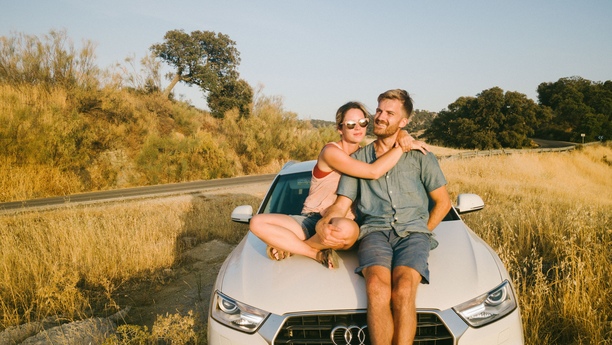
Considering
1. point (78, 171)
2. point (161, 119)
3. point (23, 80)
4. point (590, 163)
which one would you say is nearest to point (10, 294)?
point (78, 171)

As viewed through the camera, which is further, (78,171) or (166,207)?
(78,171)

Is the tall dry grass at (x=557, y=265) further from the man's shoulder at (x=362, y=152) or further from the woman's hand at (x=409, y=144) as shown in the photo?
the man's shoulder at (x=362, y=152)

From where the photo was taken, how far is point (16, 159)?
14.1 meters

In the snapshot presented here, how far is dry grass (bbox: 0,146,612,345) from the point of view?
3.39m

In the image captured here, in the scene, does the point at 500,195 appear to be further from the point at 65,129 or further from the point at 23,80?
the point at 23,80

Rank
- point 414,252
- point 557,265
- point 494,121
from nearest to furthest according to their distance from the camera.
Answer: point 414,252
point 557,265
point 494,121

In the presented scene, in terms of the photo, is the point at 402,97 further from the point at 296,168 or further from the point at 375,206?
the point at 296,168

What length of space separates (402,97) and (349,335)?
5.74 ft

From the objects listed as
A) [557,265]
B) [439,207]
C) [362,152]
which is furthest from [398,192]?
[557,265]

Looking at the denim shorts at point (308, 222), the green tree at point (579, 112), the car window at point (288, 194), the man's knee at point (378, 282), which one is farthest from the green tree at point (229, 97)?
the green tree at point (579, 112)

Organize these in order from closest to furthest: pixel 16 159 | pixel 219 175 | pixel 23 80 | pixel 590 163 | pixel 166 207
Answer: pixel 166 207
pixel 16 159
pixel 23 80
pixel 219 175
pixel 590 163

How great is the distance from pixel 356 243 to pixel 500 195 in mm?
9343

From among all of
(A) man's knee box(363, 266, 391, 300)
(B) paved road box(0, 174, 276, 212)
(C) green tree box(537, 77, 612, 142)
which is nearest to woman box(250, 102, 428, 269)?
(A) man's knee box(363, 266, 391, 300)

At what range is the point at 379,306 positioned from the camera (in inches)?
88.9
